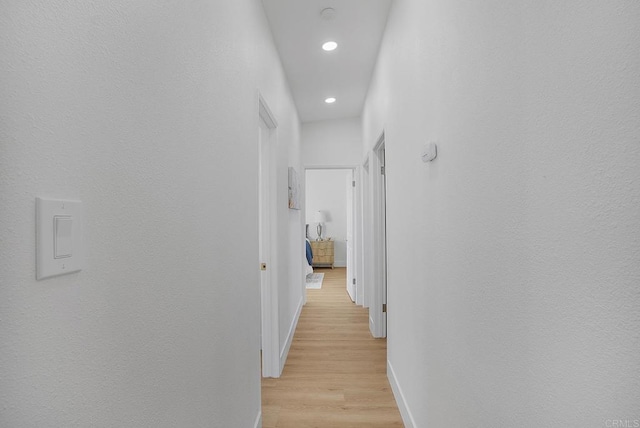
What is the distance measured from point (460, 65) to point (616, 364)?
0.96 metres

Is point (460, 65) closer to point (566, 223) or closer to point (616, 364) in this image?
point (566, 223)

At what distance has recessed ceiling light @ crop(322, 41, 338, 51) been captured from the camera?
2.69 meters

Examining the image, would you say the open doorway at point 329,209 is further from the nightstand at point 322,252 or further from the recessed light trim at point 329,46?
the recessed light trim at point 329,46

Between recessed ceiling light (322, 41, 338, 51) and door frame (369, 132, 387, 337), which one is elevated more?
recessed ceiling light (322, 41, 338, 51)

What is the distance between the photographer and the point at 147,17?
2.69 ft

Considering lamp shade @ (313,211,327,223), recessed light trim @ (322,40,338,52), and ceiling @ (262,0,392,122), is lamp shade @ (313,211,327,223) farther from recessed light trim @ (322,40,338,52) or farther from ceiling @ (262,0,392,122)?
recessed light trim @ (322,40,338,52)

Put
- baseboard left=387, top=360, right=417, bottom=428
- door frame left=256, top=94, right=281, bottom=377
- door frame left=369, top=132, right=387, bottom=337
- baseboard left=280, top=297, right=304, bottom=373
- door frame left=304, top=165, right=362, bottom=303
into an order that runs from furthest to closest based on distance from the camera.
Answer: door frame left=304, top=165, right=362, bottom=303 < door frame left=369, top=132, right=387, bottom=337 < baseboard left=280, top=297, right=304, bottom=373 < door frame left=256, top=94, right=281, bottom=377 < baseboard left=387, top=360, right=417, bottom=428

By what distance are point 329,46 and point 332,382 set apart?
271 centimetres

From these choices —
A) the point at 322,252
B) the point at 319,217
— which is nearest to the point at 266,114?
the point at 322,252

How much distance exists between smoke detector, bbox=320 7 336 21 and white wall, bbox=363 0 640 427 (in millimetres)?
939

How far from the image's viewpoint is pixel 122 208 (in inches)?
28.5

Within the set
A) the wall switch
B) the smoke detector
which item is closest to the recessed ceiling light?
the smoke detector

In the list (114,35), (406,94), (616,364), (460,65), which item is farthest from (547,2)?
(406,94)

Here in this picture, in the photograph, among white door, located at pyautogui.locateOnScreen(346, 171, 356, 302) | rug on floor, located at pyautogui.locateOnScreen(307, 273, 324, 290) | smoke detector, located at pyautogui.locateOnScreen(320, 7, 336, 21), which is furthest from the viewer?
rug on floor, located at pyautogui.locateOnScreen(307, 273, 324, 290)
